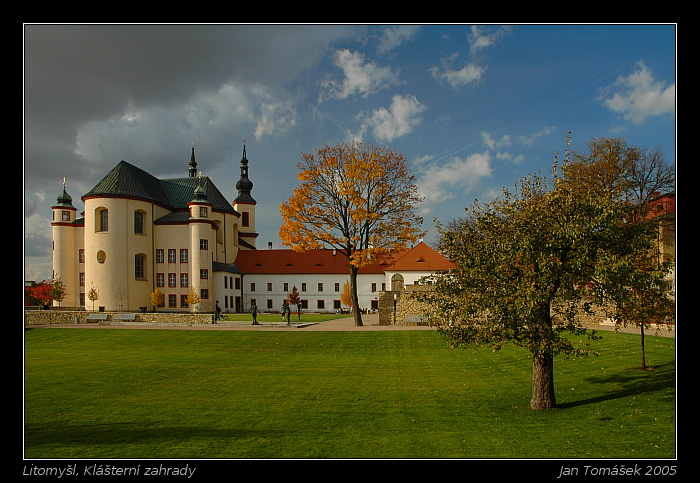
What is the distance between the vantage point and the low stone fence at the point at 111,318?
33750 mm

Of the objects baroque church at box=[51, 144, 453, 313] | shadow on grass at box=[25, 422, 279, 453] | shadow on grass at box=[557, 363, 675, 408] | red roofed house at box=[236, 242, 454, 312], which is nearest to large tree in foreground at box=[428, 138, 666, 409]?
shadow on grass at box=[557, 363, 675, 408]

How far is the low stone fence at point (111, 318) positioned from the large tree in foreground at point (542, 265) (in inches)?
997

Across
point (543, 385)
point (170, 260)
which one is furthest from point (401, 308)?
point (170, 260)

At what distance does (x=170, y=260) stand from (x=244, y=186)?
82.6ft

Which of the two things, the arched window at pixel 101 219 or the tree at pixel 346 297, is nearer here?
the arched window at pixel 101 219

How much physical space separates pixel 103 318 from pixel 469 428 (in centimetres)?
3305

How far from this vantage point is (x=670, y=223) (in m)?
21.5

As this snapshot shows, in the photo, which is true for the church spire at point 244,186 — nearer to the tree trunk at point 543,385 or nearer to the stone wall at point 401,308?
the stone wall at point 401,308

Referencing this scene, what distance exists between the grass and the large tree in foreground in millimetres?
1755

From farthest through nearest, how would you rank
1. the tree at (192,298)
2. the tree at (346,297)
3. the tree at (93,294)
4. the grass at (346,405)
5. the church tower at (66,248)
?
1. the tree at (346,297)
2. the church tower at (66,248)
3. the tree at (192,298)
4. the tree at (93,294)
5. the grass at (346,405)

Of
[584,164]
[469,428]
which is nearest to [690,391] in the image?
[469,428]

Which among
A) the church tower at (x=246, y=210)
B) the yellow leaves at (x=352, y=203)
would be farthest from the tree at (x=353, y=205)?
the church tower at (x=246, y=210)

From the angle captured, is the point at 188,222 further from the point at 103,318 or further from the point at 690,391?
the point at 690,391
